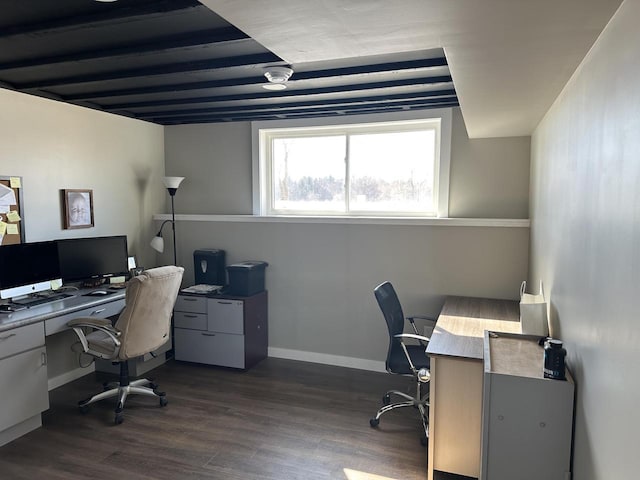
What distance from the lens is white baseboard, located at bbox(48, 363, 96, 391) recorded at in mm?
3712

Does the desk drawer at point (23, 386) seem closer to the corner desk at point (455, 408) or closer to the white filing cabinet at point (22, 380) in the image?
the white filing cabinet at point (22, 380)

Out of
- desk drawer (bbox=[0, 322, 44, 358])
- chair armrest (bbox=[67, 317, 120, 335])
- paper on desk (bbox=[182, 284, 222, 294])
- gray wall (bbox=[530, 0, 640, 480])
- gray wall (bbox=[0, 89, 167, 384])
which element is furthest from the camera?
paper on desk (bbox=[182, 284, 222, 294])

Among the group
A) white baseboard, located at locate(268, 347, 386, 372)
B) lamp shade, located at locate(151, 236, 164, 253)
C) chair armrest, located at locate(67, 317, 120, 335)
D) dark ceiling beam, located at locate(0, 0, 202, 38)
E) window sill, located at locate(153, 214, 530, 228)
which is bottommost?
white baseboard, located at locate(268, 347, 386, 372)

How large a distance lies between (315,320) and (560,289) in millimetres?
2615

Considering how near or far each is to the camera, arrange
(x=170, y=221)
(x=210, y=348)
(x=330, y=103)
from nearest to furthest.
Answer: (x=330, y=103)
(x=210, y=348)
(x=170, y=221)

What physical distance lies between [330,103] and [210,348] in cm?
260

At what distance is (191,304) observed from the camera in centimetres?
421

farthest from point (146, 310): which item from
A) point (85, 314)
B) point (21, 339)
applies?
point (21, 339)

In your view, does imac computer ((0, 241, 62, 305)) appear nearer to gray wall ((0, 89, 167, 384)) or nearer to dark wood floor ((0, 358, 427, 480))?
gray wall ((0, 89, 167, 384))

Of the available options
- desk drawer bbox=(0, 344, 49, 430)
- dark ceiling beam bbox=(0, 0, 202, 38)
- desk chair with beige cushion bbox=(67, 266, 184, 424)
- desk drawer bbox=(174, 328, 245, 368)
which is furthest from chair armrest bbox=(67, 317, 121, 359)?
dark ceiling beam bbox=(0, 0, 202, 38)

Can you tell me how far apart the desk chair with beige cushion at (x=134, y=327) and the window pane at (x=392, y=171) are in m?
1.97

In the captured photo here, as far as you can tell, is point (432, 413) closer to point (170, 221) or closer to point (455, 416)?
point (455, 416)

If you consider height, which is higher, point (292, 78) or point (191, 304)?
point (292, 78)

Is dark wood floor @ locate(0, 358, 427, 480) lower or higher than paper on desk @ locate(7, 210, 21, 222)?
lower
